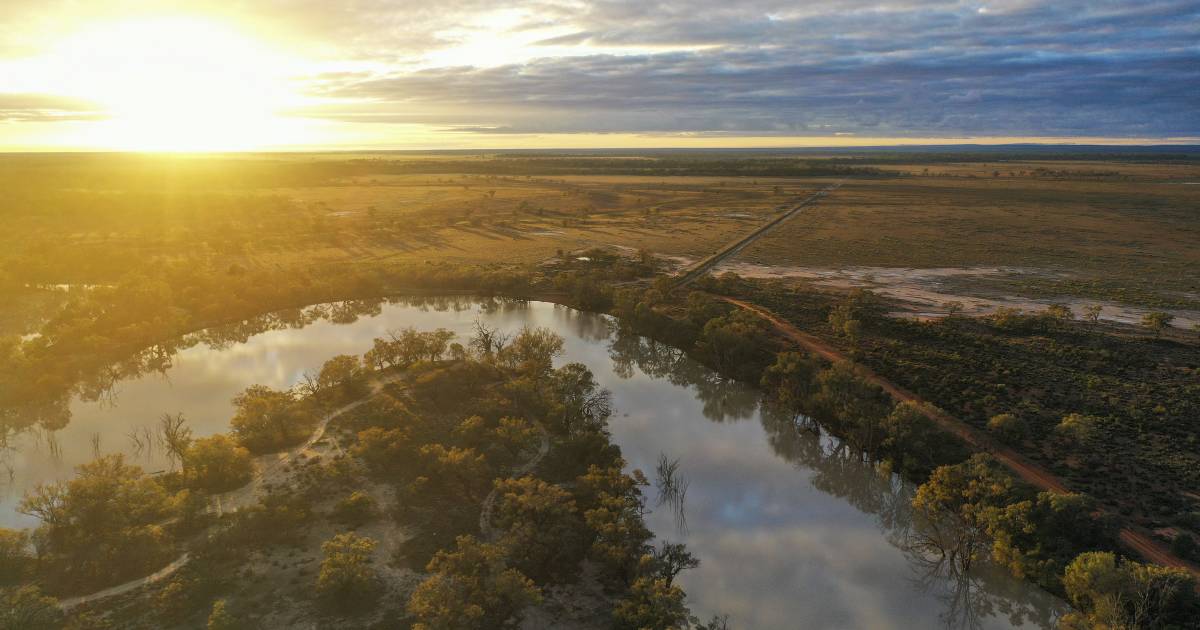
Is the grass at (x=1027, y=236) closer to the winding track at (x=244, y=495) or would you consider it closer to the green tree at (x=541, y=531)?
the winding track at (x=244, y=495)

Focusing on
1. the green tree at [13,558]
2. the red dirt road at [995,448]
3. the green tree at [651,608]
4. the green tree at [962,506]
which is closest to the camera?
the green tree at [651,608]

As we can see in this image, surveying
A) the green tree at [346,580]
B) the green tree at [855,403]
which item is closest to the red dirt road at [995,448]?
the green tree at [855,403]

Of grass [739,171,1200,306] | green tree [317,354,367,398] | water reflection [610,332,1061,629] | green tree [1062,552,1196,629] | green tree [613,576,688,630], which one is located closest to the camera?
green tree [613,576,688,630]

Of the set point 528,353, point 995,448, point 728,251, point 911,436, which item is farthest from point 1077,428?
point 728,251

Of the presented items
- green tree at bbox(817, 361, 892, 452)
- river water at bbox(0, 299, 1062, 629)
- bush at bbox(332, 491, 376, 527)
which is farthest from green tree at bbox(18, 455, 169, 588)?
green tree at bbox(817, 361, 892, 452)

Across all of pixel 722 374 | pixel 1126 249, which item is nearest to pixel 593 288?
pixel 722 374

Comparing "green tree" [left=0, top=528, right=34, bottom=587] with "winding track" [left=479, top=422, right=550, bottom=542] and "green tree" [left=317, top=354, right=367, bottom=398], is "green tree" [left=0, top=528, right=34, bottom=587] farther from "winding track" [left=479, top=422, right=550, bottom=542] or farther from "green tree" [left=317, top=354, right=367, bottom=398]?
"winding track" [left=479, top=422, right=550, bottom=542]
